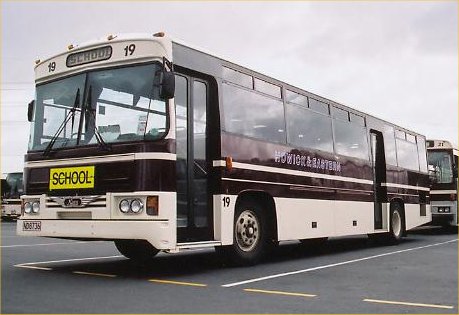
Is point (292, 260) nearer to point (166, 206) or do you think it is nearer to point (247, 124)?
point (247, 124)

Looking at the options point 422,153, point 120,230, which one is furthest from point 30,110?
point 422,153

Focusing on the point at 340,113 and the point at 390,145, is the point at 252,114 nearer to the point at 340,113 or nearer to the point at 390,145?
the point at 340,113

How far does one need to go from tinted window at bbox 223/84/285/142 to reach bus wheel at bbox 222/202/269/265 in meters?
1.28

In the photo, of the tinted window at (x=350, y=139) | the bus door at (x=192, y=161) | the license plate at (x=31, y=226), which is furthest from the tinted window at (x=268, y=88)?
the license plate at (x=31, y=226)

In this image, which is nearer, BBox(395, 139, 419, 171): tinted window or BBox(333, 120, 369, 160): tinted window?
BBox(333, 120, 369, 160): tinted window

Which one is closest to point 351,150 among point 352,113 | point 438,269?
point 352,113

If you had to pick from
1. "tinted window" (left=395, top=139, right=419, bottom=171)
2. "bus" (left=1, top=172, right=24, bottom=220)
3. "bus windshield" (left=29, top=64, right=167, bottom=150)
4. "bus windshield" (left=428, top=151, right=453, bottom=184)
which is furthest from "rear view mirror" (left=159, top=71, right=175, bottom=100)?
"bus" (left=1, top=172, right=24, bottom=220)

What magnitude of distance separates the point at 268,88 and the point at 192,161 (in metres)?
2.68

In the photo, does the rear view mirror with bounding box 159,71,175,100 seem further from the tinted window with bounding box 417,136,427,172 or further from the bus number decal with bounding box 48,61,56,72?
the tinted window with bounding box 417,136,427,172

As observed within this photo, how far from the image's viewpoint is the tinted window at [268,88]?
34.0 ft

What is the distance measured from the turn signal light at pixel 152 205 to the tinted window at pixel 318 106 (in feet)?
17.3

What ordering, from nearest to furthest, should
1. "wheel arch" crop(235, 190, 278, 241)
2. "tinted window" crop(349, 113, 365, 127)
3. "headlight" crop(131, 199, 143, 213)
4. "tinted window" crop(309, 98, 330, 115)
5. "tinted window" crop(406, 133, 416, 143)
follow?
"headlight" crop(131, 199, 143, 213)
"wheel arch" crop(235, 190, 278, 241)
"tinted window" crop(309, 98, 330, 115)
"tinted window" crop(349, 113, 365, 127)
"tinted window" crop(406, 133, 416, 143)

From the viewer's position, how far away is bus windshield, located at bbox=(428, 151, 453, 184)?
2025 centimetres

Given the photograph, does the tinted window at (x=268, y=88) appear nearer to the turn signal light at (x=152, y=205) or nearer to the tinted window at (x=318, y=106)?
the tinted window at (x=318, y=106)
